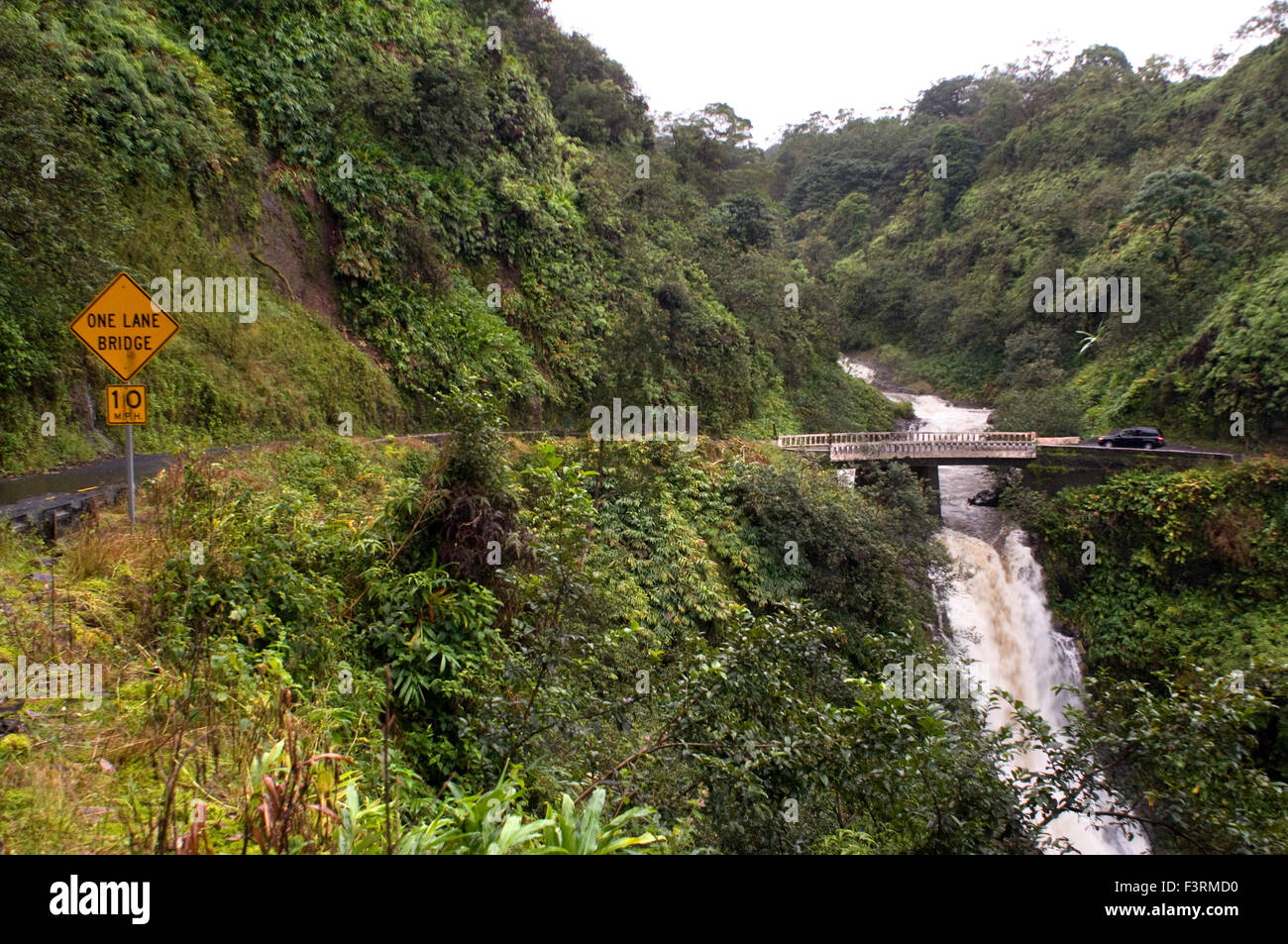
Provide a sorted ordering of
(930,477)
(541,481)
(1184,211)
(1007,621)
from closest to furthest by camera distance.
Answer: (541,481) → (1007,621) → (930,477) → (1184,211)

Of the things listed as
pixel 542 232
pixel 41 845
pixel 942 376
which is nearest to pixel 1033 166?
pixel 942 376

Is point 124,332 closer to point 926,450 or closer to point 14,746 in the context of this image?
point 14,746

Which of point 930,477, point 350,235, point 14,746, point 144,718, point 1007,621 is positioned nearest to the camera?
point 14,746

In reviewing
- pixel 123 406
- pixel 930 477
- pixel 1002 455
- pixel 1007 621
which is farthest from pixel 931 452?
pixel 123 406

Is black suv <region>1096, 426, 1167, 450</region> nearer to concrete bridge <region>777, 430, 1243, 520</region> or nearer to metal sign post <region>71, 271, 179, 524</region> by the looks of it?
concrete bridge <region>777, 430, 1243, 520</region>

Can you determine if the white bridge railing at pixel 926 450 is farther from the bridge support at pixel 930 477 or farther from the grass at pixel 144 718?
the grass at pixel 144 718

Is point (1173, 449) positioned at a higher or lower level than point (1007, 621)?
higher

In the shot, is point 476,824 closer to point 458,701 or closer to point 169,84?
point 458,701

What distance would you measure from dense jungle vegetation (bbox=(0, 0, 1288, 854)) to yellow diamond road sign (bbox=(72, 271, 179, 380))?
1.35m

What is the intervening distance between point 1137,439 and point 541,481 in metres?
23.0

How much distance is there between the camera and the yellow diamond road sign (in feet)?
22.1

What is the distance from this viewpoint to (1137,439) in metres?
22.4

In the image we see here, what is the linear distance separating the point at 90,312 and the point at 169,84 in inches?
384

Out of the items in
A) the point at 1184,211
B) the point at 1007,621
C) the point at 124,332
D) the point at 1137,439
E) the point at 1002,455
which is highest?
the point at 1184,211
